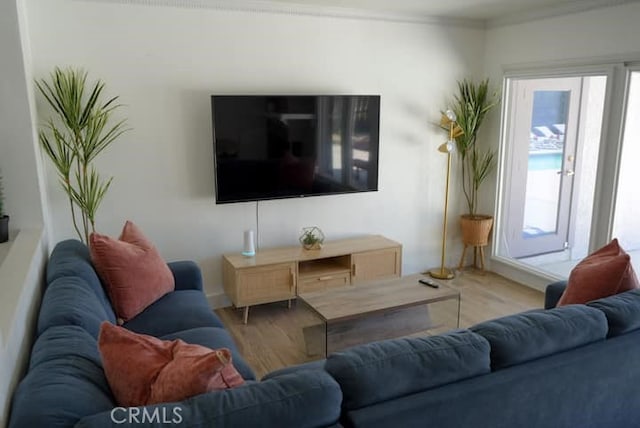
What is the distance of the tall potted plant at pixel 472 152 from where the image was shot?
188 inches

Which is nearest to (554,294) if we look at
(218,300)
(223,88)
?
(218,300)

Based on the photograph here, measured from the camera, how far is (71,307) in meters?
2.05

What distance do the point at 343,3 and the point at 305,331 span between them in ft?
8.49

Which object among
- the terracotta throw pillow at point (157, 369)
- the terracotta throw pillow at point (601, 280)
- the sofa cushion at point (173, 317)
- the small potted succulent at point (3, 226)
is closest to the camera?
the terracotta throw pillow at point (157, 369)

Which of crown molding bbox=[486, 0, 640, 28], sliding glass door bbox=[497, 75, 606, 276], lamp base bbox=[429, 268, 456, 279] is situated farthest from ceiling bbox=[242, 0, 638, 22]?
lamp base bbox=[429, 268, 456, 279]

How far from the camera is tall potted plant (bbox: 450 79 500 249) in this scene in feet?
15.7

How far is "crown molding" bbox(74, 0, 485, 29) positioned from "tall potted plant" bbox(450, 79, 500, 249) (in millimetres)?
613

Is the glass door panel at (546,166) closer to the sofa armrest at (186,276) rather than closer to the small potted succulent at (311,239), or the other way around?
the small potted succulent at (311,239)

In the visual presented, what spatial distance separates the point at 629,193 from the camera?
4.14m

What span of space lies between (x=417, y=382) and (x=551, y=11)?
3.79m

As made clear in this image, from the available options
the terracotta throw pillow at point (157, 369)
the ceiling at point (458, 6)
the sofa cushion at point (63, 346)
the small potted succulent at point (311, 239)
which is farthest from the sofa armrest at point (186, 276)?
the ceiling at point (458, 6)

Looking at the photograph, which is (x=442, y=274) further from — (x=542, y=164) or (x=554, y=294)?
(x=554, y=294)

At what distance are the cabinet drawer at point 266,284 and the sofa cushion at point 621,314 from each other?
2368mm

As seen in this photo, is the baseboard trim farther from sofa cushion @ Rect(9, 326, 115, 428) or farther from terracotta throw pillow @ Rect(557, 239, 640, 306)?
terracotta throw pillow @ Rect(557, 239, 640, 306)
